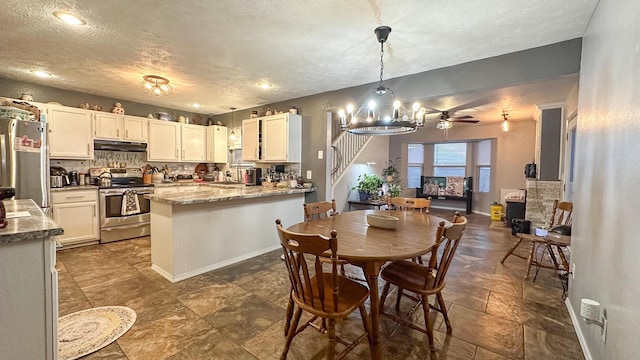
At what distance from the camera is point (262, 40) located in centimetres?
256

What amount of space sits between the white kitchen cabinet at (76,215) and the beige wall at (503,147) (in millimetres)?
7831

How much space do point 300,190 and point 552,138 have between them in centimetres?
448

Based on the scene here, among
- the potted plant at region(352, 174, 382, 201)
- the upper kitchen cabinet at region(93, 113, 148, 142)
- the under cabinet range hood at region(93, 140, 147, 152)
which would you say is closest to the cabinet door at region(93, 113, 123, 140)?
the upper kitchen cabinet at region(93, 113, 148, 142)

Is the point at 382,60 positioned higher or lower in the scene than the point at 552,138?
higher

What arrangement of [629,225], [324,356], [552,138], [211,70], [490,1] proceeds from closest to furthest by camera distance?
[629,225], [324,356], [490,1], [211,70], [552,138]

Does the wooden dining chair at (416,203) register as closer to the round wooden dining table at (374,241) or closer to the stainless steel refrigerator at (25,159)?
the round wooden dining table at (374,241)

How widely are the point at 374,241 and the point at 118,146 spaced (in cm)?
492

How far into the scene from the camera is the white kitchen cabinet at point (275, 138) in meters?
4.39

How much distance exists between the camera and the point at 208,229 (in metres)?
3.23

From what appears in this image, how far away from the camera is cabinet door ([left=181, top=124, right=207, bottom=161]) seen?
5.57 meters

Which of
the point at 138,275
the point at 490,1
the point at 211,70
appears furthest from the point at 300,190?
the point at 490,1

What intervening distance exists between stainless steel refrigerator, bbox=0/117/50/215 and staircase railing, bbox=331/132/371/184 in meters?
3.78

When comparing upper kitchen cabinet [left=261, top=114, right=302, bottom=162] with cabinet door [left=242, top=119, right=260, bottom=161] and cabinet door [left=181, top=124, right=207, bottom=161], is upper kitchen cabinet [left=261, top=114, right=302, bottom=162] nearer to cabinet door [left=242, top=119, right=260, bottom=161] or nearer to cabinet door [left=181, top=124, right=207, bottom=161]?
cabinet door [left=242, top=119, right=260, bottom=161]

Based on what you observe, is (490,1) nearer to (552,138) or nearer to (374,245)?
(374,245)
